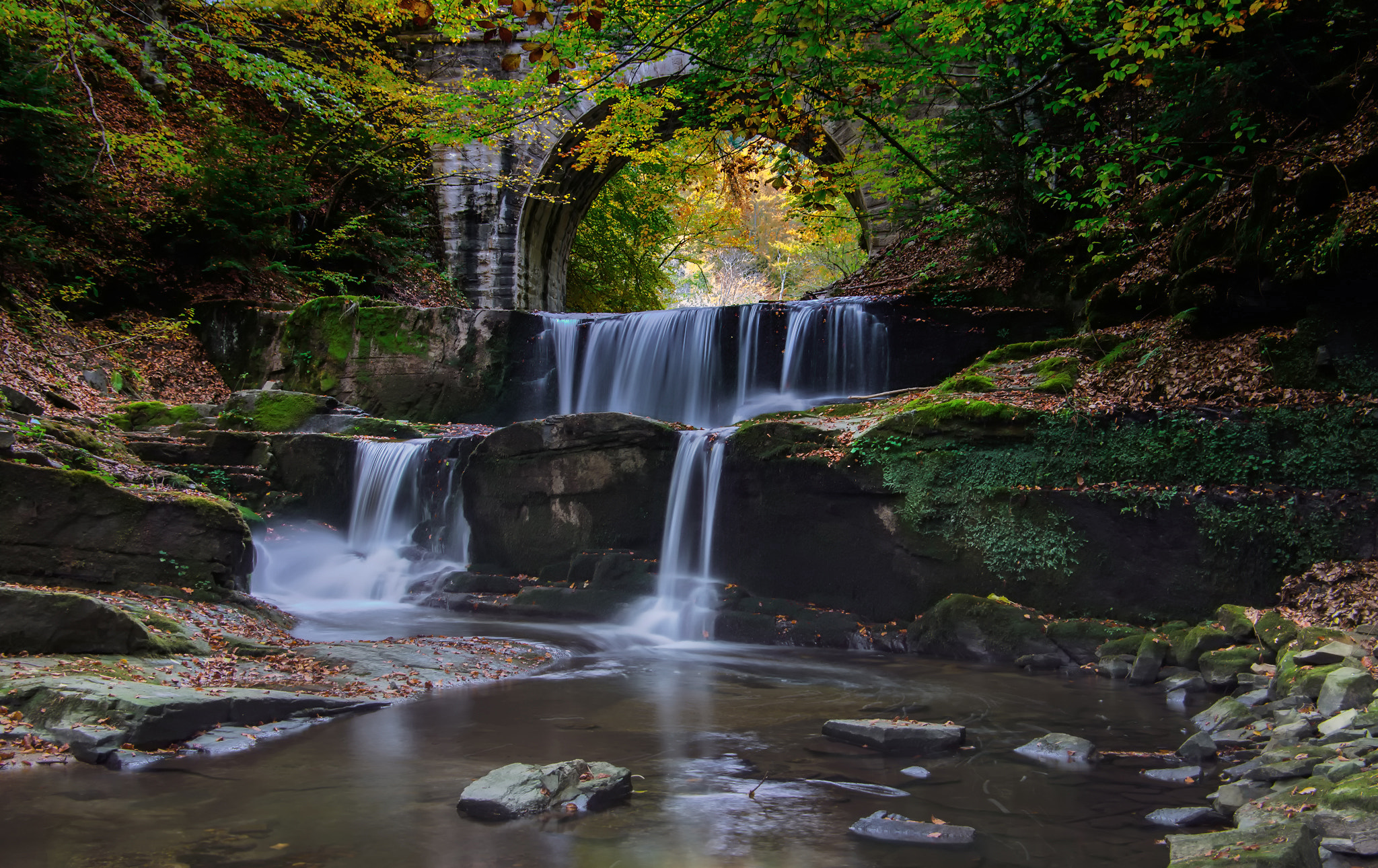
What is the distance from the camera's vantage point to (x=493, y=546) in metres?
9.96

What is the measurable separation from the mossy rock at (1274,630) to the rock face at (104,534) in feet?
27.0

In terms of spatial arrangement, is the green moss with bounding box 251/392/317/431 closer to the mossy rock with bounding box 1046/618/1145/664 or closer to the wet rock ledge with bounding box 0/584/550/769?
the wet rock ledge with bounding box 0/584/550/769

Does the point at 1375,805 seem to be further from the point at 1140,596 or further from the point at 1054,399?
the point at 1054,399

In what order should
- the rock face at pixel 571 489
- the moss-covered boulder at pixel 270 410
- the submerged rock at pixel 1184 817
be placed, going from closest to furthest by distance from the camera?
the submerged rock at pixel 1184 817 → the rock face at pixel 571 489 → the moss-covered boulder at pixel 270 410

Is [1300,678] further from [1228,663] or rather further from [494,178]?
[494,178]

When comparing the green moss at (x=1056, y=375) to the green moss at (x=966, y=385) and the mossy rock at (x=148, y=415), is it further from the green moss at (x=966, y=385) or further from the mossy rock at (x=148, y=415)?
the mossy rock at (x=148, y=415)

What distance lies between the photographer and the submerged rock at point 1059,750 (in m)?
4.39

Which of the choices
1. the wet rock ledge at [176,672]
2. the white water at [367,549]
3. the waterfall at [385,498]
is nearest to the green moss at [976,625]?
the wet rock ledge at [176,672]

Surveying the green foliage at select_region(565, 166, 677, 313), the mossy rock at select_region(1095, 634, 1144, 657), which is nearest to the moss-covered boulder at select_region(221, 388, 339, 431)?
the mossy rock at select_region(1095, 634, 1144, 657)

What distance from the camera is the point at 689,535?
30.1 ft

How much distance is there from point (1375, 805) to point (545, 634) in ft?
20.9

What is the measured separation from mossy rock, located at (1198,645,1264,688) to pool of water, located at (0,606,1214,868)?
1.54ft

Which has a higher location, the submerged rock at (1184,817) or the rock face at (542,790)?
the submerged rock at (1184,817)

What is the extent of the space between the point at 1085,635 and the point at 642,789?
180 inches
